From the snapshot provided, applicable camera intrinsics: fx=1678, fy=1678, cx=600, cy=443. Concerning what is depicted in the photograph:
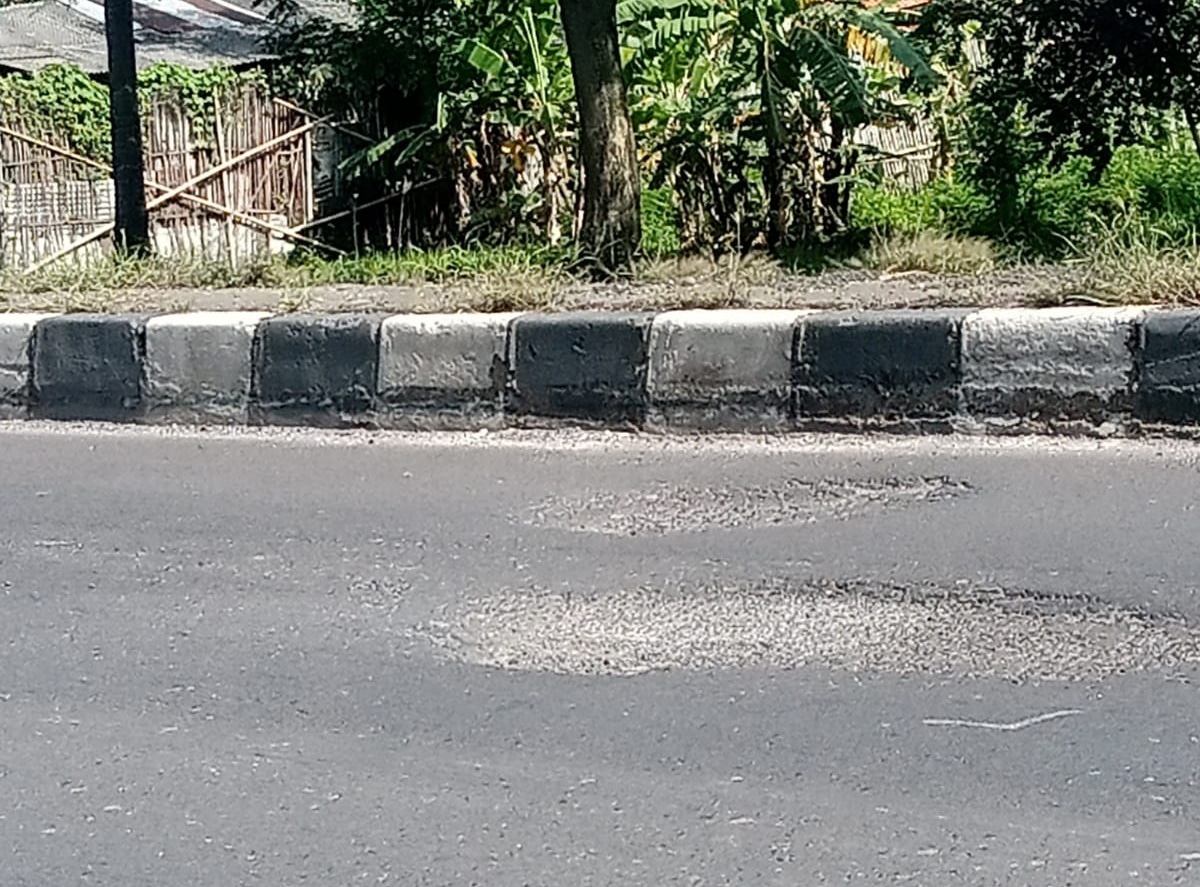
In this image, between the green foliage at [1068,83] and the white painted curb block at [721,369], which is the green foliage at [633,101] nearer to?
the green foliage at [1068,83]

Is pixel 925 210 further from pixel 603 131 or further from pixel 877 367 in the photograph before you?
pixel 877 367

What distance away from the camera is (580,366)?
6520 mm

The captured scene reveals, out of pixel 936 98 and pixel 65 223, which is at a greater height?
pixel 936 98

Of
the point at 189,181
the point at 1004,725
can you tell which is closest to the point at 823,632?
the point at 1004,725

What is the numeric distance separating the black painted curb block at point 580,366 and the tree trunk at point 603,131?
4.92 ft

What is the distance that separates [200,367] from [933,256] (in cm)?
329

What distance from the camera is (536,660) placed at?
168 inches

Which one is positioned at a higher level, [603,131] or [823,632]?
[603,131]

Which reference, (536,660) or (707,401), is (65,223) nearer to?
(707,401)

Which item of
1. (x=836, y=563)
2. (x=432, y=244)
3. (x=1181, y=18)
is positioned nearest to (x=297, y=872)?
(x=836, y=563)

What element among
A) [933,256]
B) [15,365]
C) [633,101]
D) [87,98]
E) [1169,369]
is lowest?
[15,365]

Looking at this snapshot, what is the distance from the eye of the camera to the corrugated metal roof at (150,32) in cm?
1838

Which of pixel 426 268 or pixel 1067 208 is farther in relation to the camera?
pixel 1067 208

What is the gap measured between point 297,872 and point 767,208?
746 cm
